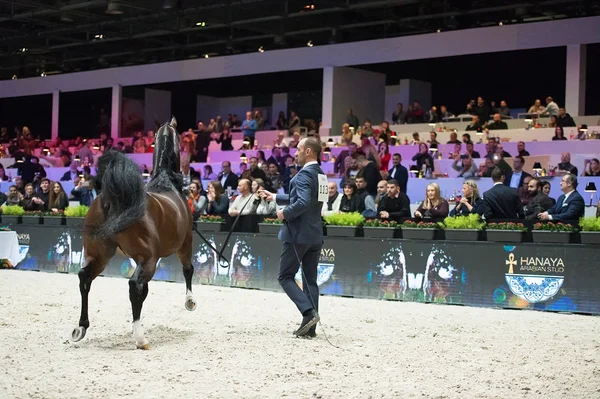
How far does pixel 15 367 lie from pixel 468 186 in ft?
25.7

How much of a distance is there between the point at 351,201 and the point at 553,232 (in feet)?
13.0

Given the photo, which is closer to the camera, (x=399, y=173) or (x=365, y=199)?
(x=365, y=199)

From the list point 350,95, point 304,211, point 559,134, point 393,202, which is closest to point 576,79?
point 559,134

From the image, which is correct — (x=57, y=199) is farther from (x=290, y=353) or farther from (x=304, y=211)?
(x=290, y=353)

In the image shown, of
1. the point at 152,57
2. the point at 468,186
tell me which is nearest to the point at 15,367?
the point at 468,186

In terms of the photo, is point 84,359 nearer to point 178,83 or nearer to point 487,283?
point 487,283

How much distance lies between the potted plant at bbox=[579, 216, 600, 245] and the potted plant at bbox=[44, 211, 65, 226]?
998 centimetres

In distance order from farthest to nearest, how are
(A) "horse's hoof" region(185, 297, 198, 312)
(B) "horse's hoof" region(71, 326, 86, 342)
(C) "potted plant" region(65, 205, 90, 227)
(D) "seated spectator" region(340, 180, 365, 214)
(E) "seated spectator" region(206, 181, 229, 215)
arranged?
(C) "potted plant" region(65, 205, 90, 227) → (E) "seated spectator" region(206, 181, 229, 215) → (D) "seated spectator" region(340, 180, 365, 214) → (A) "horse's hoof" region(185, 297, 198, 312) → (B) "horse's hoof" region(71, 326, 86, 342)

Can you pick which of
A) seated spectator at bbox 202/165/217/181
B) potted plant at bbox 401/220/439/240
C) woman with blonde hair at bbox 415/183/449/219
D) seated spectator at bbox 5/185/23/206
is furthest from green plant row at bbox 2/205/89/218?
potted plant at bbox 401/220/439/240

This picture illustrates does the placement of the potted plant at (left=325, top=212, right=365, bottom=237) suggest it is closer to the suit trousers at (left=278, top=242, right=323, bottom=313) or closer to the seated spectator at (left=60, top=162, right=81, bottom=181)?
the suit trousers at (left=278, top=242, right=323, bottom=313)

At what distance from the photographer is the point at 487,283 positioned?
1123cm

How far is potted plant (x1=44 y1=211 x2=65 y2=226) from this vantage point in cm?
1653

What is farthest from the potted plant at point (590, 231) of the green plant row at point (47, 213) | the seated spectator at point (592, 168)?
the green plant row at point (47, 213)

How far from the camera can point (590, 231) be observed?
414 inches
